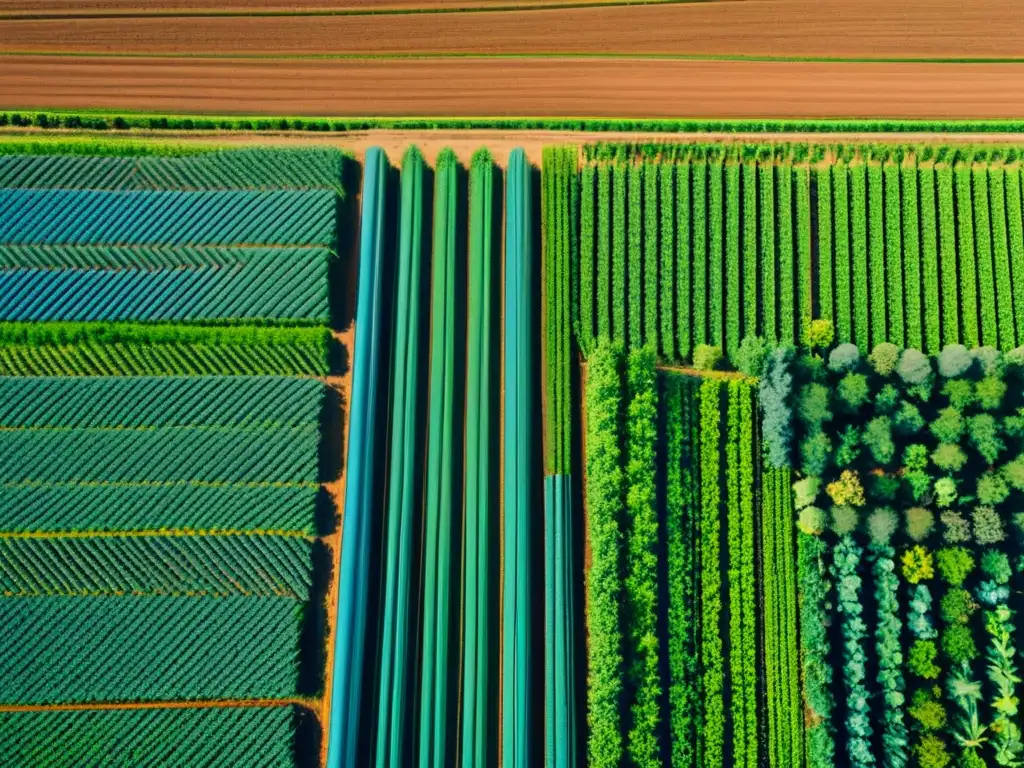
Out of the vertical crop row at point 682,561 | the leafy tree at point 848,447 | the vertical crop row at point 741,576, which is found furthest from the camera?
→ the leafy tree at point 848,447

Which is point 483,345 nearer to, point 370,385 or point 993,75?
point 370,385

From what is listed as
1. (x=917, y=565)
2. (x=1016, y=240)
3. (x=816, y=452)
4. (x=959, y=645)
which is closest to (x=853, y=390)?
(x=816, y=452)

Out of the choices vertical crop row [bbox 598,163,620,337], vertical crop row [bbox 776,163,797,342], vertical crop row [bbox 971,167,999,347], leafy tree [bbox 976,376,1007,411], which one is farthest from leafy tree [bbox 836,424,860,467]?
vertical crop row [bbox 598,163,620,337]

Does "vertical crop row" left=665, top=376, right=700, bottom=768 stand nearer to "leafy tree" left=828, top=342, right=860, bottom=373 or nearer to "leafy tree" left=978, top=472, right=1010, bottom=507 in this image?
"leafy tree" left=828, top=342, right=860, bottom=373

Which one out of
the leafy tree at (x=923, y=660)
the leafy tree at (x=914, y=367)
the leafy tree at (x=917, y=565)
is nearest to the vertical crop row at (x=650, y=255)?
the leafy tree at (x=914, y=367)

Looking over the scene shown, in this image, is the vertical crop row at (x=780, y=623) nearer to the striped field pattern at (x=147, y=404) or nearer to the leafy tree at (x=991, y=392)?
the leafy tree at (x=991, y=392)

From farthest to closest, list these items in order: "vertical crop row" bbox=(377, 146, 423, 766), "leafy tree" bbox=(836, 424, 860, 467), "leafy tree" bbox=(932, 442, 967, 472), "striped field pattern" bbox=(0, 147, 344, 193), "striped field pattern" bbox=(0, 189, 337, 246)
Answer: "striped field pattern" bbox=(0, 147, 344, 193) → "striped field pattern" bbox=(0, 189, 337, 246) → "leafy tree" bbox=(836, 424, 860, 467) → "leafy tree" bbox=(932, 442, 967, 472) → "vertical crop row" bbox=(377, 146, 423, 766)
